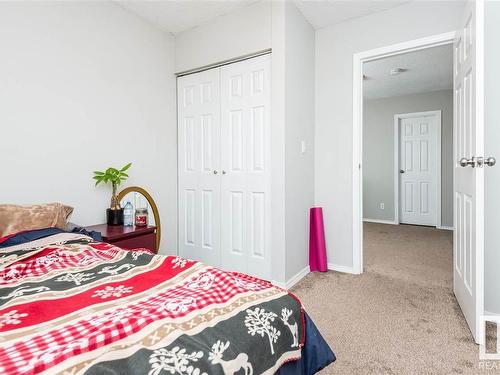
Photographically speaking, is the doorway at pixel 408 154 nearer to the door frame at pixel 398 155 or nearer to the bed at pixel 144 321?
the door frame at pixel 398 155

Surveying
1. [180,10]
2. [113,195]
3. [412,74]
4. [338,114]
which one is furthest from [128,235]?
[412,74]

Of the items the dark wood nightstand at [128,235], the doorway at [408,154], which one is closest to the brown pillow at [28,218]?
the dark wood nightstand at [128,235]

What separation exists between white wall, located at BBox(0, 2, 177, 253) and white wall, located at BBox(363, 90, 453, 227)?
14.2 feet

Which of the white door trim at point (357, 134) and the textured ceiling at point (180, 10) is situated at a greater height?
the textured ceiling at point (180, 10)

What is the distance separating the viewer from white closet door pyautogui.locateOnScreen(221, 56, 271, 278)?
2.79 meters

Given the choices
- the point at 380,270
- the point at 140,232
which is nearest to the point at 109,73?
the point at 140,232

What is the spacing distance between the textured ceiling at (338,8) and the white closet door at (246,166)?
0.62m

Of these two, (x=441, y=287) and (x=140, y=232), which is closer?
(x=140, y=232)

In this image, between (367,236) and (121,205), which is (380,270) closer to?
(367,236)

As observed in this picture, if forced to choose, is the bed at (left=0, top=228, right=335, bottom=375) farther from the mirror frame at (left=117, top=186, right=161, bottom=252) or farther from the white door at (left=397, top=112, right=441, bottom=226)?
the white door at (left=397, top=112, right=441, bottom=226)

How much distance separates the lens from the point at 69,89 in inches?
95.1

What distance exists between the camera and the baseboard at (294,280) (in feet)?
8.67

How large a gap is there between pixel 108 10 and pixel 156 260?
96.7 inches

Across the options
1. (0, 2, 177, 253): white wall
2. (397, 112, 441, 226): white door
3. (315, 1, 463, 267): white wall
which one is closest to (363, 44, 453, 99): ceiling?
(397, 112, 441, 226): white door
